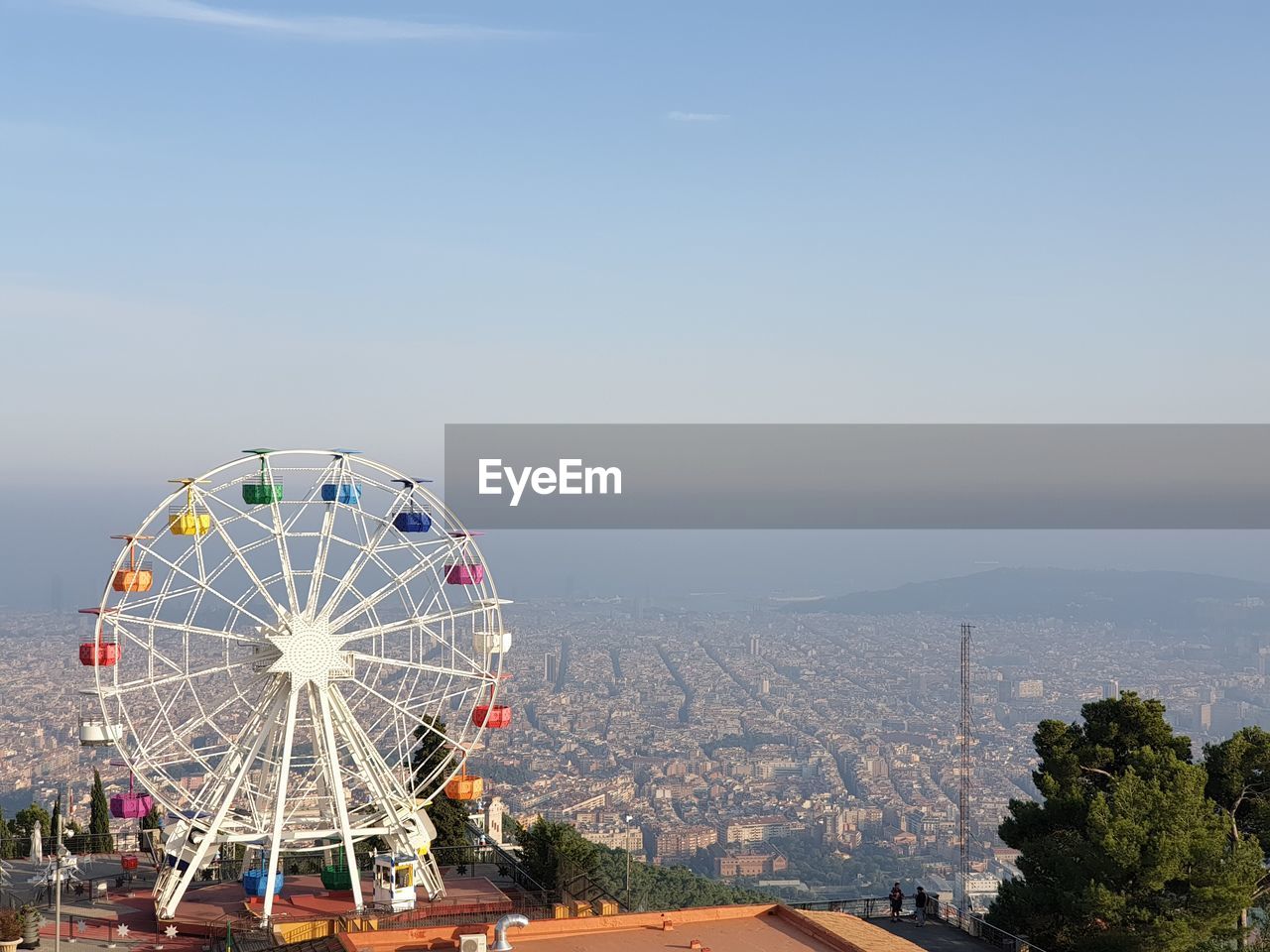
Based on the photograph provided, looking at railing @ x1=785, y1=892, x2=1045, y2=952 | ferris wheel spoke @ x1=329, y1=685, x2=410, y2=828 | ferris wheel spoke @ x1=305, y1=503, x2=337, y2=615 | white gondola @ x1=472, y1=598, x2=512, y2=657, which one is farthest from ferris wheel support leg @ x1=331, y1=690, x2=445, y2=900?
railing @ x1=785, y1=892, x2=1045, y2=952

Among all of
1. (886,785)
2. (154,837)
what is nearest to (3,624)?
(886,785)

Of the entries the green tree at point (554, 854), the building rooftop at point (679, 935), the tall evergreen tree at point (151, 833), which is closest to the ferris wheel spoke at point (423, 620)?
the green tree at point (554, 854)

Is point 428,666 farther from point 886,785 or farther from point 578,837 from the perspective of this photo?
point 886,785

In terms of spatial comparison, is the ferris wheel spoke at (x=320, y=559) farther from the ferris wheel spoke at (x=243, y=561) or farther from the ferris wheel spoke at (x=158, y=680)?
the ferris wheel spoke at (x=158, y=680)

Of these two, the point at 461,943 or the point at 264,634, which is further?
the point at 264,634

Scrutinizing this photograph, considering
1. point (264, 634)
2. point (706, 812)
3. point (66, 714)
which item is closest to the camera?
point (264, 634)

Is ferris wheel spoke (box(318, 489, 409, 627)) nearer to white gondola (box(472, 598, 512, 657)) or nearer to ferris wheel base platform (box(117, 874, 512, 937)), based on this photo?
white gondola (box(472, 598, 512, 657))
